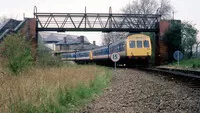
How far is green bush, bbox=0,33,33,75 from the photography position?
1772 cm

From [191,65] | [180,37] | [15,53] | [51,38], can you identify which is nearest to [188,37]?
[180,37]

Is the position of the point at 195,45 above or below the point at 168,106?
above

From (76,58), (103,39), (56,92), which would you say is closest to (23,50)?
(56,92)

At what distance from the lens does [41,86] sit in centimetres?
948

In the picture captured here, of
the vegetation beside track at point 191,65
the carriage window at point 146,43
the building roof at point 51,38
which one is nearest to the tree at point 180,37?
the carriage window at point 146,43

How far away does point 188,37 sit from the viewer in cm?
4466

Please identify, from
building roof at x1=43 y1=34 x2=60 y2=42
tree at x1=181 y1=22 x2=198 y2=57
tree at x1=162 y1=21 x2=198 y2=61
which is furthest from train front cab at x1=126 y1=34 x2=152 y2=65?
building roof at x1=43 y1=34 x2=60 y2=42

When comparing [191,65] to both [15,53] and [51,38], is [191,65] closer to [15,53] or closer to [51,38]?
[15,53]

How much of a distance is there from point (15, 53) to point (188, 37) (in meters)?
30.7

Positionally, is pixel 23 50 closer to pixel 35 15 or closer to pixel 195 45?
pixel 35 15

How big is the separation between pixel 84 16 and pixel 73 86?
30957mm

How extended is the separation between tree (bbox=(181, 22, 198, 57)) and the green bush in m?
29.3

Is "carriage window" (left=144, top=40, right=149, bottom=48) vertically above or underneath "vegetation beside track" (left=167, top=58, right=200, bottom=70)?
above

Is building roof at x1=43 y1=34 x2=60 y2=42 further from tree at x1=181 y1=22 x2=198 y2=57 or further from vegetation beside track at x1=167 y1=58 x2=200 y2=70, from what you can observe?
vegetation beside track at x1=167 y1=58 x2=200 y2=70
